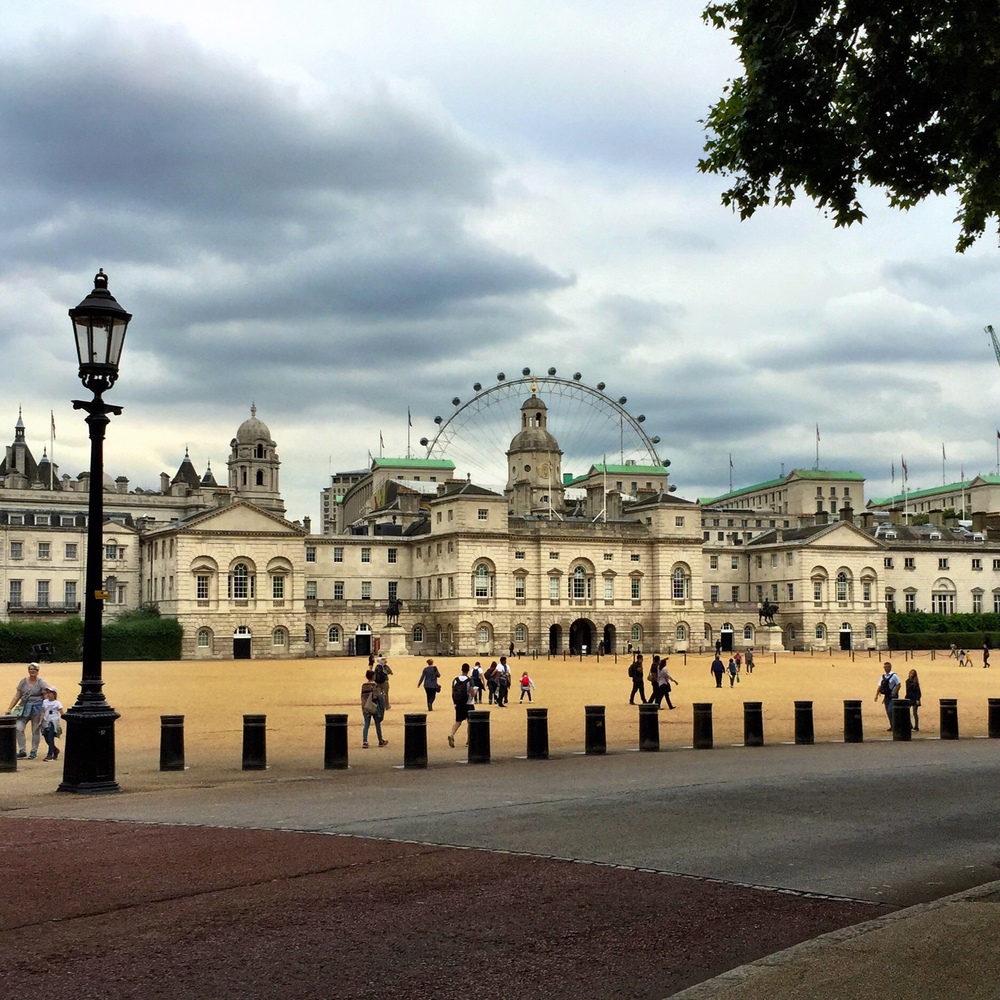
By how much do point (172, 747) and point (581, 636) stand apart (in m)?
90.5

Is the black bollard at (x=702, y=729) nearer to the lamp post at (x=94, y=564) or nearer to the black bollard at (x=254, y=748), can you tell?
the black bollard at (x=254, y=748)

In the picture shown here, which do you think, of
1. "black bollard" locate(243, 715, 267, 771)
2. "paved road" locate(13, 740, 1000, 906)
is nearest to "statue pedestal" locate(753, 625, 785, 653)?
"paved road" locate(13, 740, 1000, 906)

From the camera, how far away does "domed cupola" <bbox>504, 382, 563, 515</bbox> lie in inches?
5182

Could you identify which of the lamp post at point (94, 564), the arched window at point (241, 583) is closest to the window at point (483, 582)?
the arched window at point (241, 583)

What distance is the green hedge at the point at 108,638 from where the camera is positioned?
3506 inches

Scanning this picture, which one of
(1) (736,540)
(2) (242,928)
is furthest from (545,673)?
(1) (736,540)

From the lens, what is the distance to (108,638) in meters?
91.2

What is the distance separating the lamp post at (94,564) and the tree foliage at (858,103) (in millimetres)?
8917

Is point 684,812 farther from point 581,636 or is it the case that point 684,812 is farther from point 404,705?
point 581,636

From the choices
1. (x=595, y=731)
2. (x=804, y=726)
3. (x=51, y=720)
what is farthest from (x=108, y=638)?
(x=804, y=726)

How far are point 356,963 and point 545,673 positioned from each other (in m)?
63.2

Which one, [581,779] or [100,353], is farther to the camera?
[581,779]

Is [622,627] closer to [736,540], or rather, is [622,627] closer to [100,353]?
[736,540]

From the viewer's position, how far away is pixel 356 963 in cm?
862
